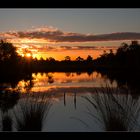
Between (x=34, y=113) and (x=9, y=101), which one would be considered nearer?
(x=34, y=113)

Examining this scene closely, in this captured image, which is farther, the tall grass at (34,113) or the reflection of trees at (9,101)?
the reflection of trees at (9,101)

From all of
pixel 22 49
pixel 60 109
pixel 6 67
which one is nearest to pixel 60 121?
pixel 60 109

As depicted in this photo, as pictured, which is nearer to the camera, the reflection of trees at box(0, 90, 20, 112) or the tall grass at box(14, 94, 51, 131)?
the tall grass at box(14, 94, 51, 131)

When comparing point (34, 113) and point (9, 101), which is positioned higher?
point (34, 113)

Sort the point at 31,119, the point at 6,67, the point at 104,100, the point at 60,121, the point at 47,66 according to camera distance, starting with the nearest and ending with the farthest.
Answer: the point at 104,100 → the point at 31,119 → the point at 60,121 → the point at 6,67 → the point at 47,66

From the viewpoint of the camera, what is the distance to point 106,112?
1.92 metres

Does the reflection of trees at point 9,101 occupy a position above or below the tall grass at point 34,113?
below

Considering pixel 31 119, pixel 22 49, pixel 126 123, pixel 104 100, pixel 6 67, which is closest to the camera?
pixel 126 123

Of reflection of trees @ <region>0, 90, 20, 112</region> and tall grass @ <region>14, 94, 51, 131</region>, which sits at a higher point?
tall grass @ <region>14, 94, 51, 131</region>
